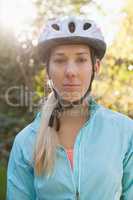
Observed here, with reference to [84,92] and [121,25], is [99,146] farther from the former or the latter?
[121,25]

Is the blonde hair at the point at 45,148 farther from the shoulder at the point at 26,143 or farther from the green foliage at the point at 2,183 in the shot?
the green foliage at the point at 2,183

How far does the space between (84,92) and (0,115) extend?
596 cm

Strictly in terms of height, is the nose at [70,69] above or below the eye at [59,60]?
below

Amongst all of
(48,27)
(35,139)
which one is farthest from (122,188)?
(48,27)

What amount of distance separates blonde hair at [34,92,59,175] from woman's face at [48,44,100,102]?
0.60ft

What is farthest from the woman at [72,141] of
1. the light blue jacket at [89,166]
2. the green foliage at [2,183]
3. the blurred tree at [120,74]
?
the blurred tree at [120,74]

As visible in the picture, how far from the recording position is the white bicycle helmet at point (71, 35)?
3113 millimetres

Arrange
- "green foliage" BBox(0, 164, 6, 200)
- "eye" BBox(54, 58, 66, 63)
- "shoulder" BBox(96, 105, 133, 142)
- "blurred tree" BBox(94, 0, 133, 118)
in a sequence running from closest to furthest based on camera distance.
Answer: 1. "shoulder" BBox(96, 105, 133, 142)
2. "eye" BBox(54, 58, 66, 63)
3. "green foliage" BBox(0, 164, 6, 200)
4. "blurred tree" BBox(94, 0, 133, 118)

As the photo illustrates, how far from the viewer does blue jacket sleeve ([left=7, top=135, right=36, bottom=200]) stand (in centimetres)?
300

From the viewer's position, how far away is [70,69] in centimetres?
300

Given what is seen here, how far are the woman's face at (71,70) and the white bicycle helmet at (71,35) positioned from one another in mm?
47

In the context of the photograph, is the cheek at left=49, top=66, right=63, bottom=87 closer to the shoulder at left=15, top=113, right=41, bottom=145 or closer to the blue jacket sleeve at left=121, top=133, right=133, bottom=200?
the shoulder at left=15, top=113, right=41, bottom=145

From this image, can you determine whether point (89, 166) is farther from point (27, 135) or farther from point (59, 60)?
point (59, 60)

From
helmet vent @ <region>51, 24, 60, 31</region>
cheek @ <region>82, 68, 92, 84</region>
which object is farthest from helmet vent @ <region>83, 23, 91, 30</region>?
cheek @ <region>82, 68, 92, 84</region>
